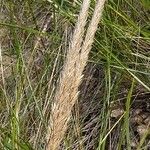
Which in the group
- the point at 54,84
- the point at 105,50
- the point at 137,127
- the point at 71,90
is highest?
the point at 71,90

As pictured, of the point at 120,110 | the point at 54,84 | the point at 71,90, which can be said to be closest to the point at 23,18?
the point at 54,84

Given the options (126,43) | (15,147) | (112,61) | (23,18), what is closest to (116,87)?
(112,61)

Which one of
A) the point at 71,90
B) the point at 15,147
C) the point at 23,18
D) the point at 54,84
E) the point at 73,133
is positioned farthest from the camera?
the point at 23,18

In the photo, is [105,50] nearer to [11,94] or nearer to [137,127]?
[137,127]

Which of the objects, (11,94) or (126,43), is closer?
(126,43)

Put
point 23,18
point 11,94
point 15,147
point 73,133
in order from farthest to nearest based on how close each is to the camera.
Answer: point 23,18 < point 11,94 < point 73,133 < point 15,147

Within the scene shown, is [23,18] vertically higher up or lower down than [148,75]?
higher up

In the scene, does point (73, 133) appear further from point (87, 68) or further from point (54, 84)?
point (87, 68)
